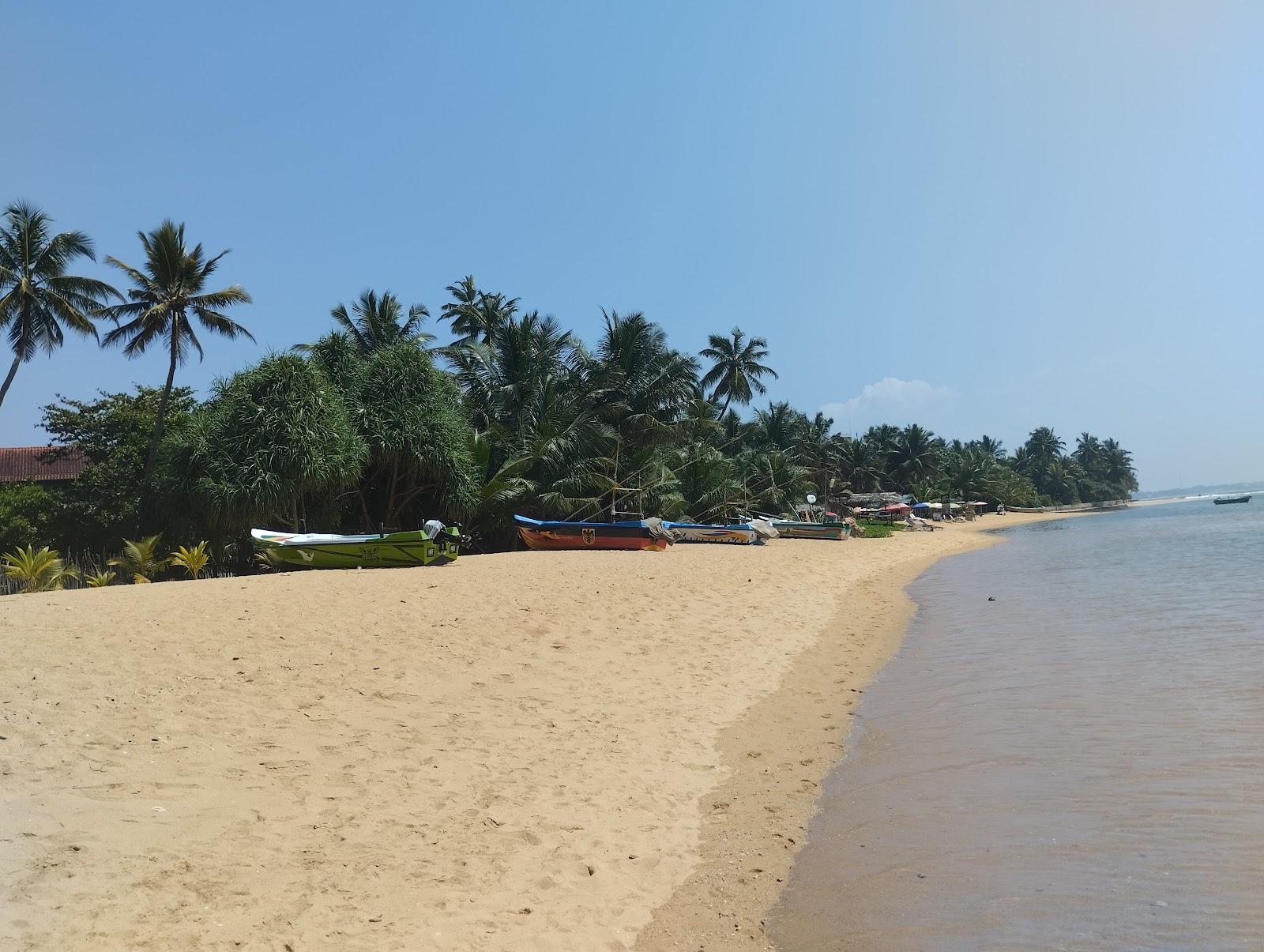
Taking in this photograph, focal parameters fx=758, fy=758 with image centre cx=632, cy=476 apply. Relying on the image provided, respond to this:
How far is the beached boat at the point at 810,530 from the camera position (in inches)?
1339

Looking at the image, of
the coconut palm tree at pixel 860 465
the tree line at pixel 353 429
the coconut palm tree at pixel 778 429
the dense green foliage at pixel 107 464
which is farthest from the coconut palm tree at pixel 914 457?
the dense green foliage at pixel 107 464

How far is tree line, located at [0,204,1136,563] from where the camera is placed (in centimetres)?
1925

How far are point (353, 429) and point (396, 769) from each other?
16264mm

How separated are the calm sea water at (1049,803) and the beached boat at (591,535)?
11.4m

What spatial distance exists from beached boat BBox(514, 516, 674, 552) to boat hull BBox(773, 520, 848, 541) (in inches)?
509

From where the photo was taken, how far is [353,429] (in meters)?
20.4

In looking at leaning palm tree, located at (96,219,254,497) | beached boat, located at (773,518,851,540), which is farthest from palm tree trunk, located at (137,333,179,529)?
beached boat, located at (773,518,851,540)

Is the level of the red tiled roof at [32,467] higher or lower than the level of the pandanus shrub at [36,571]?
higher

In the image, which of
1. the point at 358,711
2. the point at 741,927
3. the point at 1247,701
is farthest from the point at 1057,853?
the point at 358,711

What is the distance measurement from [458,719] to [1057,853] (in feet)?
15.2

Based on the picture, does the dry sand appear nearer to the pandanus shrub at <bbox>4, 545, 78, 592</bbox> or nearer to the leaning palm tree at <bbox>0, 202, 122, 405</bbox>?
the pandanus shrub at <bbox>4, 545, 78, 592</bbox>

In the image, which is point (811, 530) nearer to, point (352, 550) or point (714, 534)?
point (714, 534)

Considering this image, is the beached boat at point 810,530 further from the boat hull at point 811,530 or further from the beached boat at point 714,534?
the beached boat at point 714,534

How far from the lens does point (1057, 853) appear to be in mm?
4590
